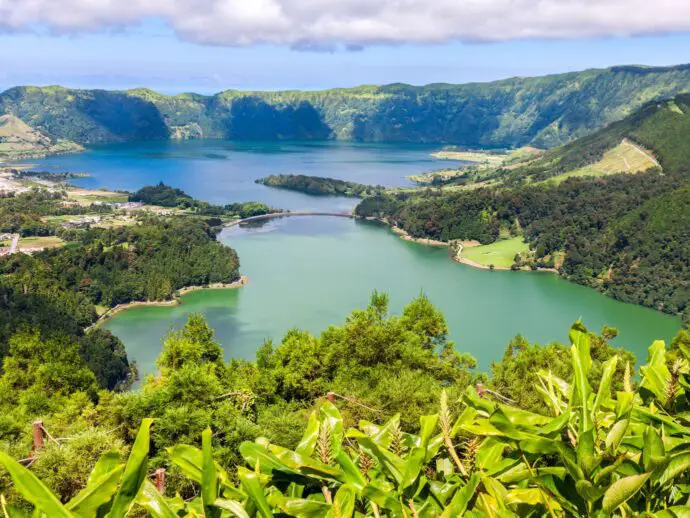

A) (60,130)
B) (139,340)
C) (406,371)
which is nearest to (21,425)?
(406,371)

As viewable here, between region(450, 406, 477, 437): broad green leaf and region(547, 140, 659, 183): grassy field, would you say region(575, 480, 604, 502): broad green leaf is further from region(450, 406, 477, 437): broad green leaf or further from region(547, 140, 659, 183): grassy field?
region(547, 140, 659, 183): grassy field

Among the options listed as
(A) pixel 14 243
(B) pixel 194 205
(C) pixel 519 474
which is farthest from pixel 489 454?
(B) pixel 194 205

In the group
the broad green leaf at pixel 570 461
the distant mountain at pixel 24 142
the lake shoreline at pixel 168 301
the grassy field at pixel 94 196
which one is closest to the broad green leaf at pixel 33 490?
the broad green leaf at pixel 570 461

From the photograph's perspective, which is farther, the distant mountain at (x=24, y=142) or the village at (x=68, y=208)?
the distant mountain at (x=24, y=142)

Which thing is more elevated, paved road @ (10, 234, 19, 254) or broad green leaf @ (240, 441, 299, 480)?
broad green leaf @ (240, 441, 299, 480)

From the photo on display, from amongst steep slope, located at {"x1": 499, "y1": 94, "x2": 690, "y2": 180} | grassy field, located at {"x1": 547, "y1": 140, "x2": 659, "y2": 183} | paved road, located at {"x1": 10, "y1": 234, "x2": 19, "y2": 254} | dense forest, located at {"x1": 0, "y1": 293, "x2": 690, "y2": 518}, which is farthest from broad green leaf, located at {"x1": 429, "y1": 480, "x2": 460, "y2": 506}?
grassy field, located at {"x1": 547, "y1": 140, "x2": 659, "y2": 183}

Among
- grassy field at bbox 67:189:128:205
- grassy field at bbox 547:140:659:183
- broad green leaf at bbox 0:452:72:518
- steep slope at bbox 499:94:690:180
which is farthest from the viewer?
grassy field at bbox 67:189:128:205

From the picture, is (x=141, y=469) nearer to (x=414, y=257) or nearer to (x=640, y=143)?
(x=414, y=257)

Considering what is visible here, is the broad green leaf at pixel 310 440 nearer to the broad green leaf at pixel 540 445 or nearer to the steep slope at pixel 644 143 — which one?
the broad green leaf at pixel 540 445
